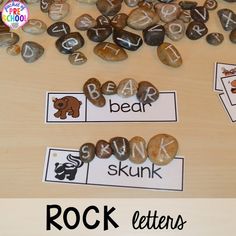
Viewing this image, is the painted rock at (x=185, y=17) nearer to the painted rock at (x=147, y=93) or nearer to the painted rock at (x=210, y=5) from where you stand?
the painted rock at (x=210, y=5)

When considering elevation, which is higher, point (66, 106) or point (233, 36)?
point (233, 36)

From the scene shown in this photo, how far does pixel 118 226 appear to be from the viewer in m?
0.54

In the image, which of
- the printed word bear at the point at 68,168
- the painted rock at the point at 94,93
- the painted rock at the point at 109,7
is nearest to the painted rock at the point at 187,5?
the painted rock at the point at 109,7

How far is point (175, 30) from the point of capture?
662 mm

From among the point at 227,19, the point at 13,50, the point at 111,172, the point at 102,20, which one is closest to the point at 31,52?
the point at 13,50

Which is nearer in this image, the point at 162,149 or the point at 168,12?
the point at 162,149

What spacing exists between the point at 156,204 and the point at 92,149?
0.12 m

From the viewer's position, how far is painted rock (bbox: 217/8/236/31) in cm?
68

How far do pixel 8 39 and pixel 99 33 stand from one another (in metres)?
0.15

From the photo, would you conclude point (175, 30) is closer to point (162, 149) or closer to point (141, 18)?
point (141, 18)

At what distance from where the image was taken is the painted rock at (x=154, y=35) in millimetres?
653

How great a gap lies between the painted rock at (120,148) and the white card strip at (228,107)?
168mm

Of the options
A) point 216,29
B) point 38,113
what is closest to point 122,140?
point 38,113

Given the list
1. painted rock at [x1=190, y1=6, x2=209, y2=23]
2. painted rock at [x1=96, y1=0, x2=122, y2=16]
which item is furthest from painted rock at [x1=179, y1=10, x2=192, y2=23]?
painted rock at [x1=96, y1=0, x2=122, y2=16]
